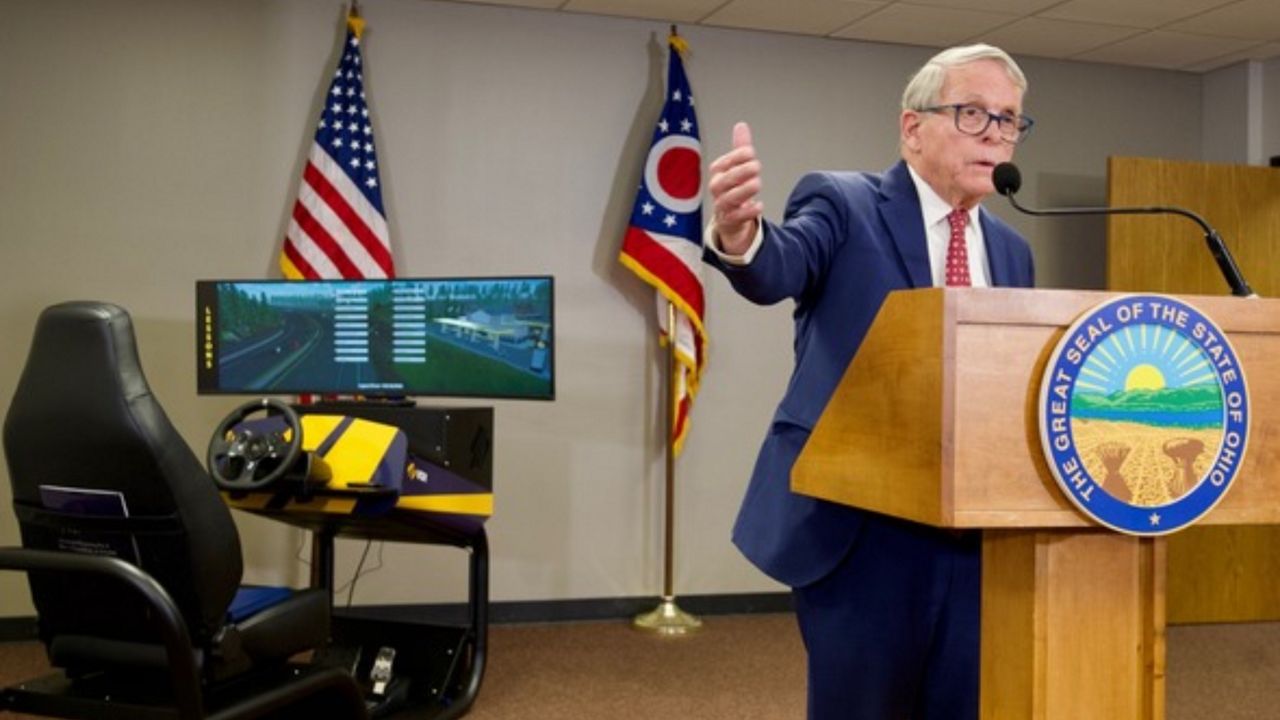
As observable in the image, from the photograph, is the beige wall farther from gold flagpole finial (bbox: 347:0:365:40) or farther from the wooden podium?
the wooden podium

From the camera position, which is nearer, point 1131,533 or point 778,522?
point 1131,533

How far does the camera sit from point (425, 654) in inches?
145

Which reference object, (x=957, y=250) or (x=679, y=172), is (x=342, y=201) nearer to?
(x=679, y=172)

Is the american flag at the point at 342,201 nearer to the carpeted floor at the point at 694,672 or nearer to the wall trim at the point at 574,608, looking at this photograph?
the wall trim at the point at 574,608

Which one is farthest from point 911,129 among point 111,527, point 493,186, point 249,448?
point 493,186

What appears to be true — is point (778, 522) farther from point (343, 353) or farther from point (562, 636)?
point (562, 636)

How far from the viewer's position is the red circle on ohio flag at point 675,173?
4867 mm

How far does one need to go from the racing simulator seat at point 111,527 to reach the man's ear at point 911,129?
4.48 feet

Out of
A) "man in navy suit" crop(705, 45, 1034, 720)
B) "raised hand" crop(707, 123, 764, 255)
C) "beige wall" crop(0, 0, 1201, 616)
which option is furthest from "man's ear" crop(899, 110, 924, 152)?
"beige wall" crop(0, 0, 1201, 616)

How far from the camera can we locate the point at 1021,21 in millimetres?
4977

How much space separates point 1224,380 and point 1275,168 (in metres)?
4.88

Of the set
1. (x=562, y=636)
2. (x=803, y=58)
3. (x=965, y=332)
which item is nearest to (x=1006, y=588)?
(x=965, y=332)

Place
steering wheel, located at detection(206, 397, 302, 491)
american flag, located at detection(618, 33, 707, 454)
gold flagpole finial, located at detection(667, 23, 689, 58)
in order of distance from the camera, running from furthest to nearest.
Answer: gold flagpole finial, located at detection(667, 23, 689, 58), american flag, located at detection(618, 33, 707, 454), steering wheel, located at detection(206, 397, 302, 491)

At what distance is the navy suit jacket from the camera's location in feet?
5.41
